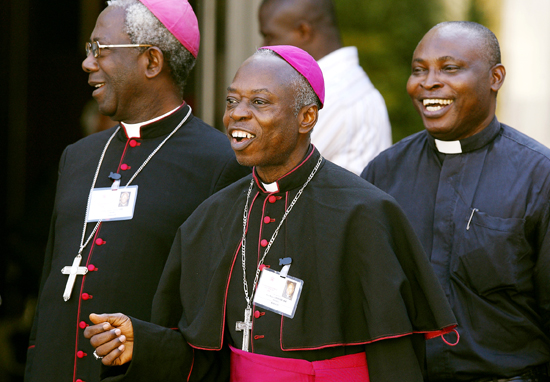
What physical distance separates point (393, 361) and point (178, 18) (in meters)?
1.88

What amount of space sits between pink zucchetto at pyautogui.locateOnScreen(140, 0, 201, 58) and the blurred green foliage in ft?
13.2

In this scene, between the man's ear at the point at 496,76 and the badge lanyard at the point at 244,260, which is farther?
the man's ear at the point at 496,76

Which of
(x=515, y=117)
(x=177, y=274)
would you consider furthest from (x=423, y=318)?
(x=515, y=117)

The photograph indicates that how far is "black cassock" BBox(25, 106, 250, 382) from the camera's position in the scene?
123 inches

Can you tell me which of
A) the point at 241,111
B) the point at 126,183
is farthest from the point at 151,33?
the point at 241,111

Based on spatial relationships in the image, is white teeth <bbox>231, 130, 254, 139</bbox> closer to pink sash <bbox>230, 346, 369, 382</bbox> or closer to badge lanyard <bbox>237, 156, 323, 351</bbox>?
badge lanyard <bbox>237, 156, 323, 351</bbox>

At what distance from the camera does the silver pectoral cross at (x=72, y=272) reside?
3166mm

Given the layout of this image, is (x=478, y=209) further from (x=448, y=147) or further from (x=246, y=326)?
(x=246, y=326)

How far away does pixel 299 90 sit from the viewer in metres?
2.76

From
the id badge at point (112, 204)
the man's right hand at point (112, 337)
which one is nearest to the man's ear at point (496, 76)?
the id badge at point (112, 204)

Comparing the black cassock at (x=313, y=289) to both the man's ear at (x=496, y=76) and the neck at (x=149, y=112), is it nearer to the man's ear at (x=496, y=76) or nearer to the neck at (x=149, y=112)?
the neck at (x=149, y=112)

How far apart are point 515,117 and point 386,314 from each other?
5.22 metres

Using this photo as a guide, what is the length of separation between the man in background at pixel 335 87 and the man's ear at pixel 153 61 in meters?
1.17

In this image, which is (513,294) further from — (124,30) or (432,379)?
(124,30)
